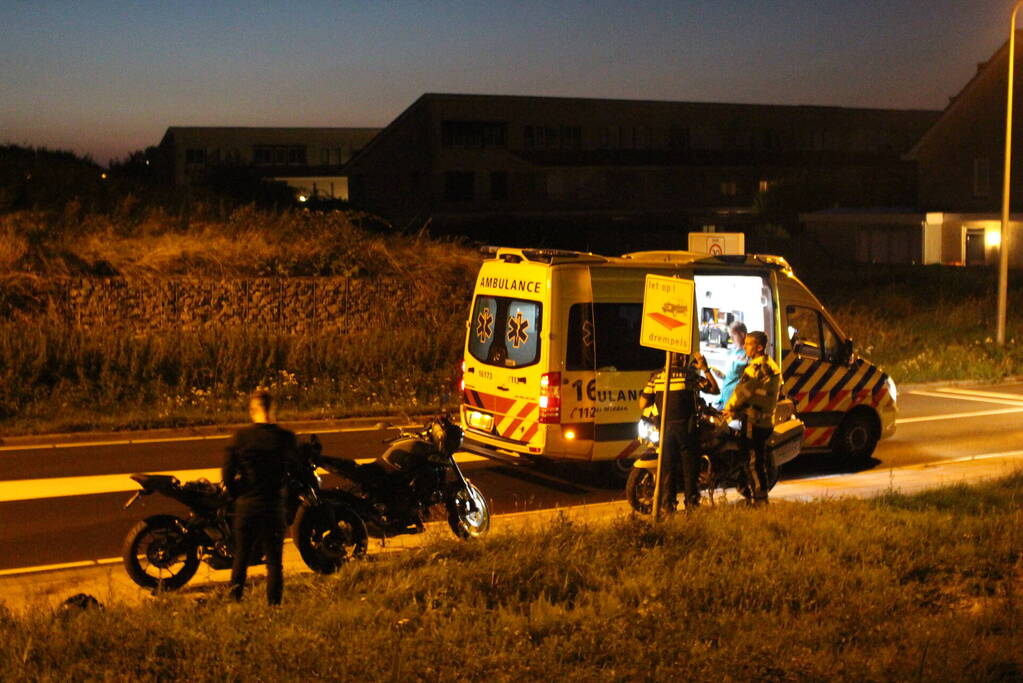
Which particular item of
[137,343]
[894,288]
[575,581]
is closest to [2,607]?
[575,581]

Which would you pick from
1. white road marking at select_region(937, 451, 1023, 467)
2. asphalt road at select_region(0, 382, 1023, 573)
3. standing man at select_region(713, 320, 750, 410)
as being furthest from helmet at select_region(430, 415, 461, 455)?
white road marking at select_region(937, 451, 1023, 467)

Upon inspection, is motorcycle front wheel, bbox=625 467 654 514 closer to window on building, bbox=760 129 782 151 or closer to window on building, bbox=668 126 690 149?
window on building, bbox=668 126 690 149

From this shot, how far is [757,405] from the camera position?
1131 centimetres

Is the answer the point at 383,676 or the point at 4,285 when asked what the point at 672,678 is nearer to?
the point at 383,676

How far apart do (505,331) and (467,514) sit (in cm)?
310

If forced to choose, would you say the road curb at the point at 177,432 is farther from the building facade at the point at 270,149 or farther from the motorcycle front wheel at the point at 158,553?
the building facade at the point at 270,149

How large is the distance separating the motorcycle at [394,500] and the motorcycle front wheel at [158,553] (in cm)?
83

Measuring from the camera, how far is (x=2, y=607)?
25.4ft

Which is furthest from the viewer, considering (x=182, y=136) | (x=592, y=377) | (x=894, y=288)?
(x=182, y=136)

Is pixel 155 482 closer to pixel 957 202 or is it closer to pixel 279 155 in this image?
pixel 957 202

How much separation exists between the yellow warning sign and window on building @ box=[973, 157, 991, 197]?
4394 cm

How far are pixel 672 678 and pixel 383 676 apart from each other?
1477 millimetres

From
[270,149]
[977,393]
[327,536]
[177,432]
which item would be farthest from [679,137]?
[327,536]

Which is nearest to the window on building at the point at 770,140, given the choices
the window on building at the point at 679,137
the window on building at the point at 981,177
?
the window on building at the point at 679,137
